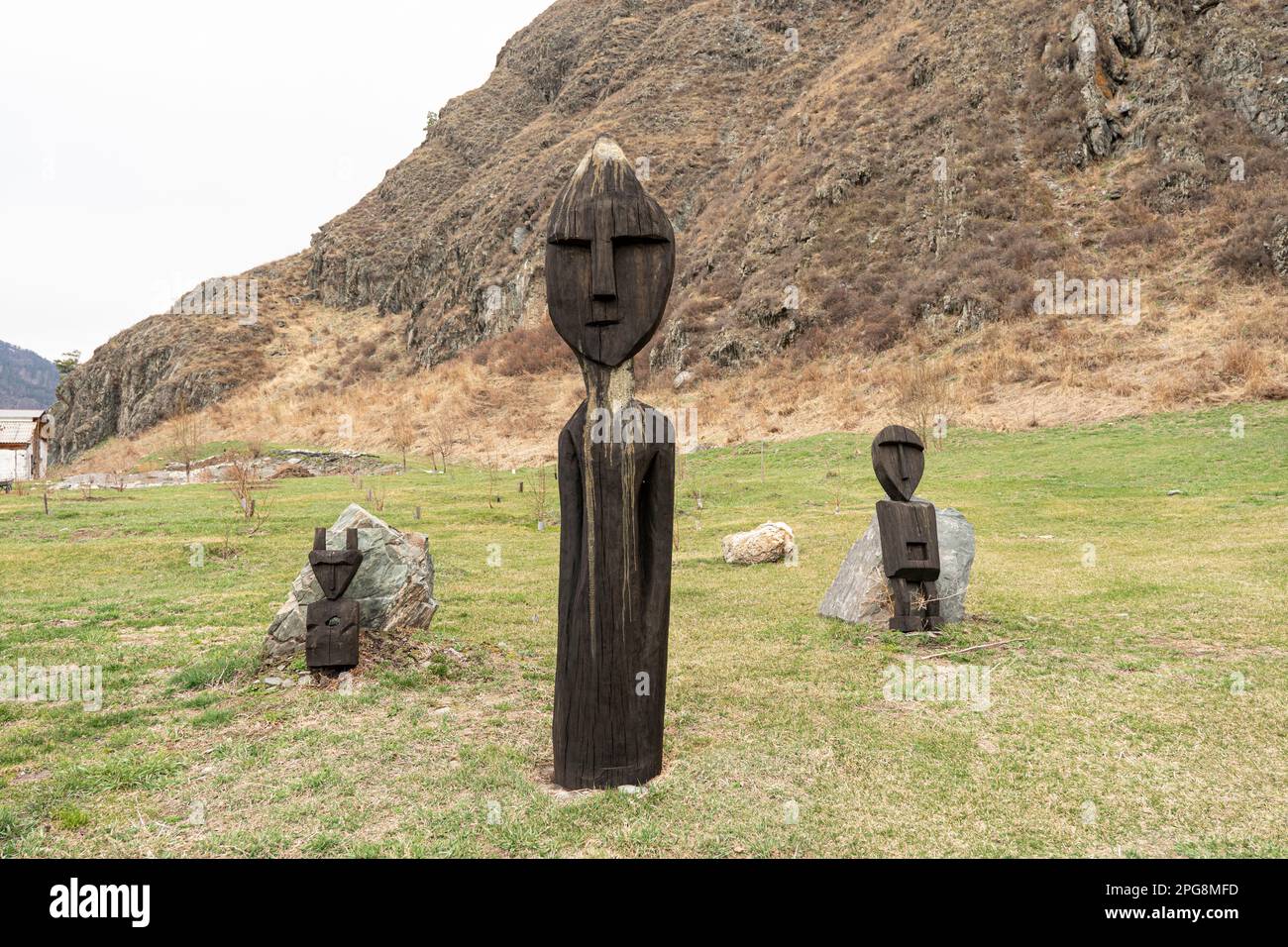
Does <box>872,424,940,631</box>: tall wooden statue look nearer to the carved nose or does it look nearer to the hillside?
the carved nose

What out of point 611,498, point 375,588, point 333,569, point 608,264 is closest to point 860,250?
point 375,588

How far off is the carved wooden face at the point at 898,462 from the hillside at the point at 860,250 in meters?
16.5

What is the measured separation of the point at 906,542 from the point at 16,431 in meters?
61.1

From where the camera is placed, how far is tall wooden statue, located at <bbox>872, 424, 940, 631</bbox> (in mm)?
7586

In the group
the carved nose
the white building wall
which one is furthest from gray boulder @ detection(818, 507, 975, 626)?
the white building wall

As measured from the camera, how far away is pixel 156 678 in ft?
21.4

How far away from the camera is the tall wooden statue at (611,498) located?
14.3 feet

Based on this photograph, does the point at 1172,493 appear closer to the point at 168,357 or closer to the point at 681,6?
the point at 168,357

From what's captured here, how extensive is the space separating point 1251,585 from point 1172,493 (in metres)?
7.21

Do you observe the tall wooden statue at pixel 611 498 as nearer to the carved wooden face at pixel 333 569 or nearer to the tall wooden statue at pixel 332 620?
the tall wooden statue at pixel 332 620

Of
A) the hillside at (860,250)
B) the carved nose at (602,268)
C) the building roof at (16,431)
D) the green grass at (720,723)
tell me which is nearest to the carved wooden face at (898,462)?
the green grass at (720,723)

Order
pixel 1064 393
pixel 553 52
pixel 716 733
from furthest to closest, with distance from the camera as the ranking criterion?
pixel 553 52 → pixel 1064 393 → pixel 716 733

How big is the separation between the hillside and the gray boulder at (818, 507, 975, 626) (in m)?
16.0

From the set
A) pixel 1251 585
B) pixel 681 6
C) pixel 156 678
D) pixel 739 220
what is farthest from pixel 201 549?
pixel 681 6
